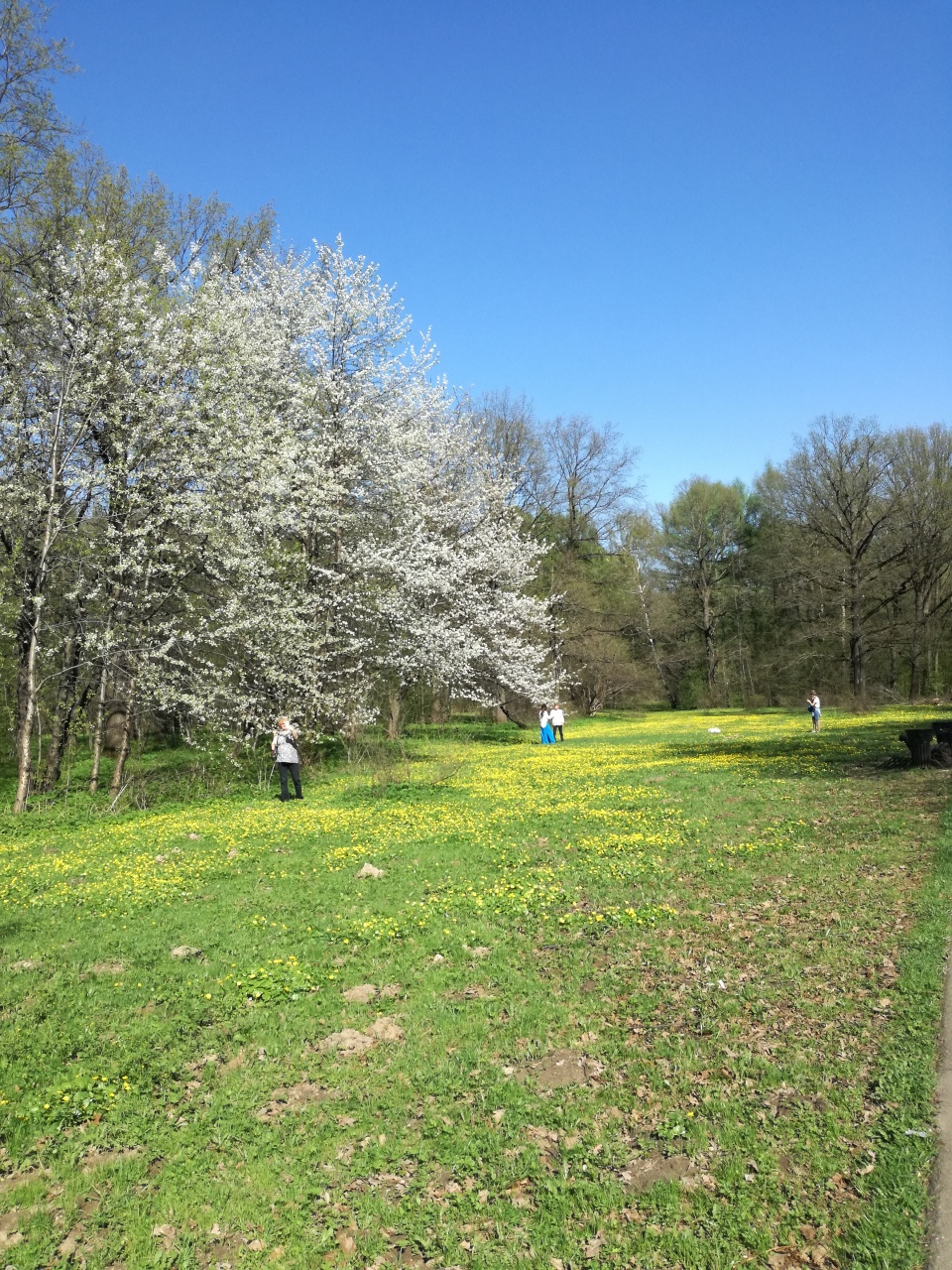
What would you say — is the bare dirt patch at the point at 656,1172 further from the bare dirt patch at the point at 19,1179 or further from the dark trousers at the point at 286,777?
the dark trousers at the point at 286,777

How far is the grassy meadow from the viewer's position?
445 centimetres

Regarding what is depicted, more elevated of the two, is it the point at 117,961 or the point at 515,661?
the point at 515,661

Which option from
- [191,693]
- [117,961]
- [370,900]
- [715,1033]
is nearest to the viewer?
[715,1033]

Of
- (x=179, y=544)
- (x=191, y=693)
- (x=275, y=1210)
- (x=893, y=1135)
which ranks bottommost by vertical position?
(x=275, y=1210)

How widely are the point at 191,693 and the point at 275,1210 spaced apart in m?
16.2

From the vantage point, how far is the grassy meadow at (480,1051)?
4.45 meters

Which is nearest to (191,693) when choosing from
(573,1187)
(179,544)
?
(179,544)

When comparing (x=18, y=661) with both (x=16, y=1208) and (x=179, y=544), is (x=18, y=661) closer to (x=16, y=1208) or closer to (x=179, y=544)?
(x=179, y=544)

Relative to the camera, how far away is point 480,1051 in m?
6.23

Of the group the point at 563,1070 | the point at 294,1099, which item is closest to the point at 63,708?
the point at 294,1099

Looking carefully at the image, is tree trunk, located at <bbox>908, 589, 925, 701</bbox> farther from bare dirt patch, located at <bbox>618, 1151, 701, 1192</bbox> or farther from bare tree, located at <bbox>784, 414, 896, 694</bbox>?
bare dirt patch, located at <bbox>618, 1151, 701, 1192</bbox>

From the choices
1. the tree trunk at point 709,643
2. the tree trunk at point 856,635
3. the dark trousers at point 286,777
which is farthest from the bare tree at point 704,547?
the dark trousers at point 286,777

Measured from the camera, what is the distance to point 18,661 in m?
18.2

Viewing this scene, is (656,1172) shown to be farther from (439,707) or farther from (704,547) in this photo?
(704,547)
